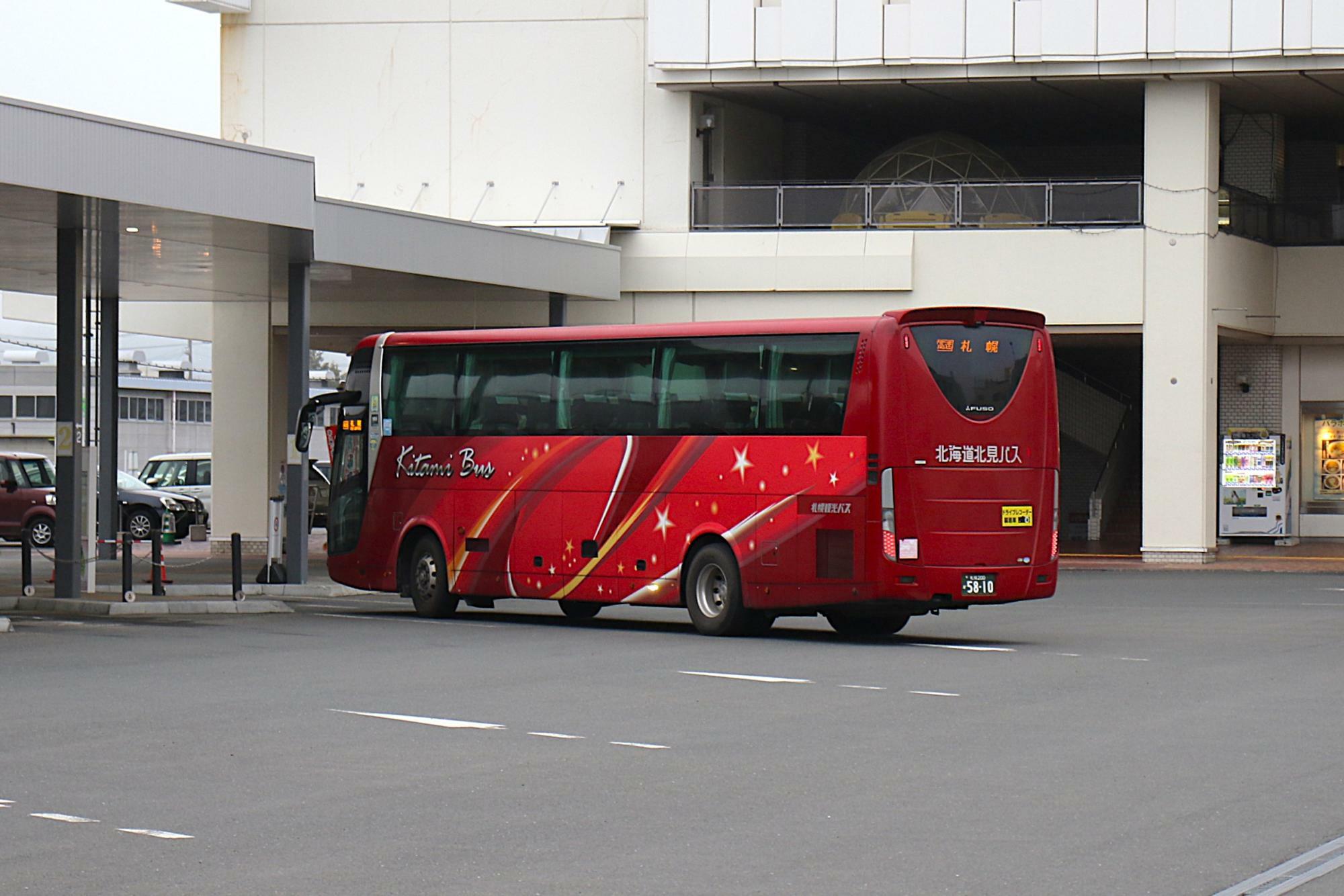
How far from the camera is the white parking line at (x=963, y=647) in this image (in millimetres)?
17766

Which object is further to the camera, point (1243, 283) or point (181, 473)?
point (181, 473)

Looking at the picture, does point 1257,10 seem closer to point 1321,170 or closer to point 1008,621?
point 1321,170

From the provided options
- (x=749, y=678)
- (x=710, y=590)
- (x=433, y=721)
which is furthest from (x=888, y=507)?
(x=433, y=721)

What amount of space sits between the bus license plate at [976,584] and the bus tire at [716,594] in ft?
7.69

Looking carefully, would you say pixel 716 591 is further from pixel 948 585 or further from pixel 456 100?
pixel 456 100

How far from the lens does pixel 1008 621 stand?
2189 cm

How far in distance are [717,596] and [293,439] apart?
25.9ft

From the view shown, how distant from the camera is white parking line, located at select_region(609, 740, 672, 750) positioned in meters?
11.0

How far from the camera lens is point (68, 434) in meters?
22.2

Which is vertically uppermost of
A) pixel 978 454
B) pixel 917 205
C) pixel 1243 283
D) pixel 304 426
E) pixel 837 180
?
pixel 837 180

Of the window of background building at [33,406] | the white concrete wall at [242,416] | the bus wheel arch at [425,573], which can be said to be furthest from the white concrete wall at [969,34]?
the window of background building at [33,406]

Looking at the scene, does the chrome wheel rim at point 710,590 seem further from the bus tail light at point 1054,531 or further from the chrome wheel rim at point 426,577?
the chrome wheel rim at point 426,577

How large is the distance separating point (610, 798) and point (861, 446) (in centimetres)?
971

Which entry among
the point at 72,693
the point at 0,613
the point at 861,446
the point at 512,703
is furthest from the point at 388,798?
the point at 0,613
